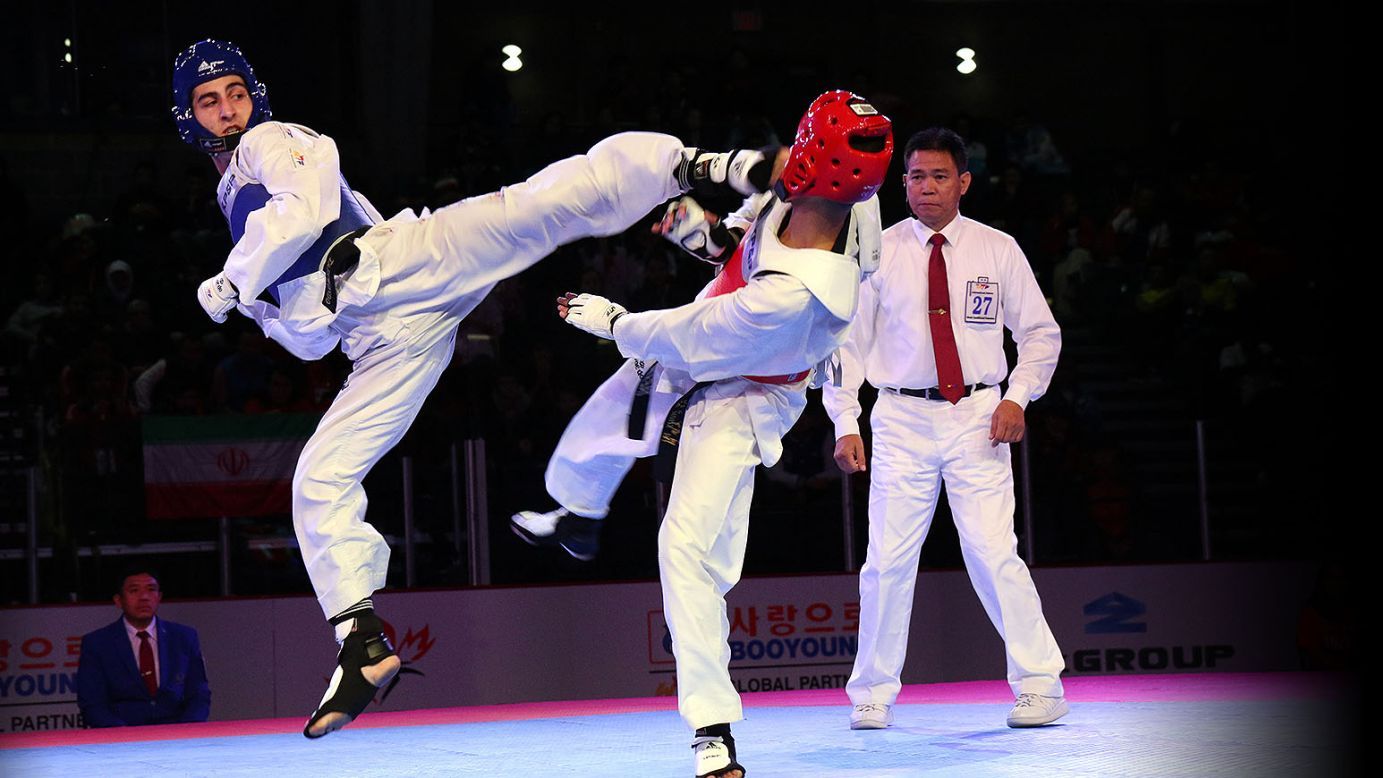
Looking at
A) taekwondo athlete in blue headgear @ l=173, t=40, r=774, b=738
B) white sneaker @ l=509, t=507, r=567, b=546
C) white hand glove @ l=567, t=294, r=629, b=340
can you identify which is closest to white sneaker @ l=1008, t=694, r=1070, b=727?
white sneaker @ l=509, t=507, r=567, b=546

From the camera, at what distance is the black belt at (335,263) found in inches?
185

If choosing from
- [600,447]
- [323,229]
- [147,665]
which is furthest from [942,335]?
[147,665]

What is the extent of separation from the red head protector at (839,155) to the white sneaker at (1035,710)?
2111mm

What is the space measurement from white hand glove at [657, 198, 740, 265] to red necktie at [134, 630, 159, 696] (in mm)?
4751

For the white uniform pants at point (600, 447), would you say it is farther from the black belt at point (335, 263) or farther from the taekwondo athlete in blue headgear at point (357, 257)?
the black belt at point (335, 263)

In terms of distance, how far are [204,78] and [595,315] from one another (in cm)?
149

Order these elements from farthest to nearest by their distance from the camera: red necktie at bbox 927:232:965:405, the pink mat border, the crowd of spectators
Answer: the crowd of spectators
the pink mat border
red necktie at bbox 927:232:965:405

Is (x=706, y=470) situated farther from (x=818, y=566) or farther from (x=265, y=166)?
(x=818, y=566)

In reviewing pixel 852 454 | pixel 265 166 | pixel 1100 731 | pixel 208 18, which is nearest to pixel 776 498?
pixel 852 454

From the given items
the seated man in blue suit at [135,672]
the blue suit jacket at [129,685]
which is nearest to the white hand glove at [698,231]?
the seated man in blue suit at [135,672]

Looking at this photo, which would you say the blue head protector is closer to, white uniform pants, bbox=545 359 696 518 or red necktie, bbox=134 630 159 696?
white uniform pants, bbox=545 359 696 518

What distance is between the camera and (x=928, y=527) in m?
5.94

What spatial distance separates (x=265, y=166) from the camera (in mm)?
4695

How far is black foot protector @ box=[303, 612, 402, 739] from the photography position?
442 cm
